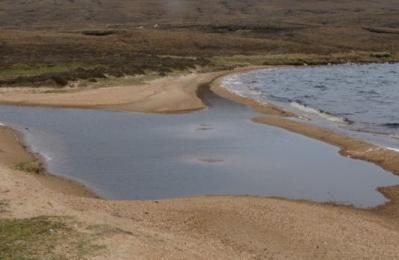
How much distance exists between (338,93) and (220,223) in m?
38.8

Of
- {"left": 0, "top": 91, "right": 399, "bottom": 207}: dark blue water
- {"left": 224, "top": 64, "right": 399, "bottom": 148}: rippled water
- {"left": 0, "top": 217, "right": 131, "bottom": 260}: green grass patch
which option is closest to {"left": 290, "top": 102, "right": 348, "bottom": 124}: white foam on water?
{"left": 224, "top": 64, "right": 399, "bottom": 148}: rippled water

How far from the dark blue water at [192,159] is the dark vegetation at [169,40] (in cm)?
1939

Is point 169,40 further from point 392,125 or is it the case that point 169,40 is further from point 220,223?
point 220,223

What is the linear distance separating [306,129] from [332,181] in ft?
35.1

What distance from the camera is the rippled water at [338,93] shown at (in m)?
35.7

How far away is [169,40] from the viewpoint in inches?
4210

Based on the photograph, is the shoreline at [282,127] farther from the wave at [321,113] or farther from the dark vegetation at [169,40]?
the dark vegetation at [169,40]

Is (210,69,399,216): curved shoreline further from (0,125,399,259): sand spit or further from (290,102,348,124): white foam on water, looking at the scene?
(0,125,399,259): sand spit

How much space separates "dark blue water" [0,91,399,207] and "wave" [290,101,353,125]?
16.4ft

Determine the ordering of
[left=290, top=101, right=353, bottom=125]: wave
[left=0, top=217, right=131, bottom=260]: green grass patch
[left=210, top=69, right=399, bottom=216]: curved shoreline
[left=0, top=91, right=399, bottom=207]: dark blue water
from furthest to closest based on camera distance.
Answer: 1. [left=290, top=101, right=353, bottom=125]: wave
2. [left=0, top=91, right=399, bottom=207]: dark blue water
3. [left=210, top=69, right=399, bottom=216]: curved shoreline
4. [left=0, top=217, right=131, bottom=260]: green grass patch

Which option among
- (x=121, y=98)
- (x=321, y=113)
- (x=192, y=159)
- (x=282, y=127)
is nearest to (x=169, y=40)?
(x=121, y=98)

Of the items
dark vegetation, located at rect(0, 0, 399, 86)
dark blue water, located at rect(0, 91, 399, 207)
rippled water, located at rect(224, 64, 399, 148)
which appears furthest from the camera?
dark vegetation, located at rect(0, 0, 399, 86)

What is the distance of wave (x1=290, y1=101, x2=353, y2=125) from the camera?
1399 inches

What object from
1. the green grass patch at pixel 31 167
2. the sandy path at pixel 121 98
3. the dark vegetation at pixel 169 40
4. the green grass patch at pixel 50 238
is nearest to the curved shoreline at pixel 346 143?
the sandy path at pixel 121 98
